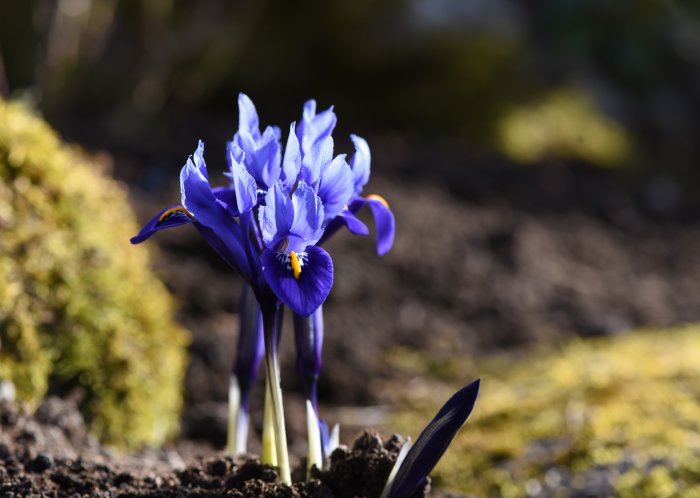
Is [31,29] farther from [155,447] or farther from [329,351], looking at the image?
[155,447]

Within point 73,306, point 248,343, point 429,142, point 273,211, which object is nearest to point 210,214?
point 273,211

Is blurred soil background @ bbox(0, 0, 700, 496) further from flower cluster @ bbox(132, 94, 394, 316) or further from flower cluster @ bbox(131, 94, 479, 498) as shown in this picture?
flower cluster @ bbox(132, 94, 394, 316)

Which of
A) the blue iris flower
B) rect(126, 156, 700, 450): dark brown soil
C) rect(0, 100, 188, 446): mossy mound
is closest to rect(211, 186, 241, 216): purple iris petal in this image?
the blue iris flower

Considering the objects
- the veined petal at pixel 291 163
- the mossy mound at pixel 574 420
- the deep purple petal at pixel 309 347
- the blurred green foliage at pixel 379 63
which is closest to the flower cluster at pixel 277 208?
the veined petal at pixel 291 163

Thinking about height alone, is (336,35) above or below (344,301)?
above

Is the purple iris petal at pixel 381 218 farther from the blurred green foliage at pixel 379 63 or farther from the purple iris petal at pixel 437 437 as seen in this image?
the blurred green foliage at pixel 379 63

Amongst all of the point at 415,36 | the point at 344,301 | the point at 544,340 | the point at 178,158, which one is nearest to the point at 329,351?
the point at 344,301

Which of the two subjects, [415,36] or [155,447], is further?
[415,36]
